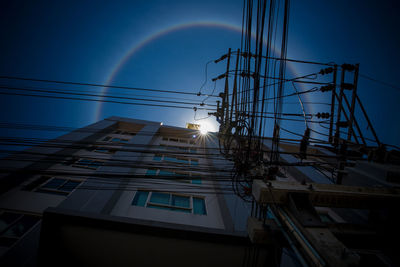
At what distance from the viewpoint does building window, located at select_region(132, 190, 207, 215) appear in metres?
6.12

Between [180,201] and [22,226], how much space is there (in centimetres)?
542

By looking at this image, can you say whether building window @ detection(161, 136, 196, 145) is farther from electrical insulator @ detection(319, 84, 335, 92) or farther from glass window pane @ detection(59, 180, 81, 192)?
electrical insulator @ detection(319, 84, 335, 92)

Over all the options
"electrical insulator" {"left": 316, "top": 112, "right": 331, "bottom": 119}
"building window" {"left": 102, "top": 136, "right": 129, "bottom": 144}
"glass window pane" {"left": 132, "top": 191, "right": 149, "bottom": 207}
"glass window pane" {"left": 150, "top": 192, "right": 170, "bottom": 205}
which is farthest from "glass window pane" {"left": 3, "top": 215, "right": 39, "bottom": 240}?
"electrical insulator" {"left": 316, "top": 112, "right": 331, "bottom": 119}

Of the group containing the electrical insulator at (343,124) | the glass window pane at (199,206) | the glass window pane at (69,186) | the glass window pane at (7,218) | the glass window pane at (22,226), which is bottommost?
the glass window pane at (22,226)

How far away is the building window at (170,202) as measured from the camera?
241 inches

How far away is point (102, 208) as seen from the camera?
5.09 meters

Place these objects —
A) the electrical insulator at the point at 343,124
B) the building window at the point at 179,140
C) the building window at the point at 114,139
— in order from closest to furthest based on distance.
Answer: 1. the electrical insulator at the point at 343,124
2. the building window at the point at 114,139
3. the building window at the point at 179,140

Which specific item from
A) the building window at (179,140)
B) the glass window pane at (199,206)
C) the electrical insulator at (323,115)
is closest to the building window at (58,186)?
the glass window pane at (199,206)

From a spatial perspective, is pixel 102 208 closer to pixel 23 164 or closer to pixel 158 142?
pixel 23 164

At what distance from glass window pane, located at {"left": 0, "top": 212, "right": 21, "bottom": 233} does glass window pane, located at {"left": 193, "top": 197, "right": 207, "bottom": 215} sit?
20.8ft

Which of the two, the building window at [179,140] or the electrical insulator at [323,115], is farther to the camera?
the building window at [179,140]

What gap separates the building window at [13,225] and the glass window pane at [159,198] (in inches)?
156

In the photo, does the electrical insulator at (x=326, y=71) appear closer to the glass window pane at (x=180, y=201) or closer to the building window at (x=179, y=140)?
the glass window pane at (x=180, y=201)

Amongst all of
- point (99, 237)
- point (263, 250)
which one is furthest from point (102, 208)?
point (263, 250)
